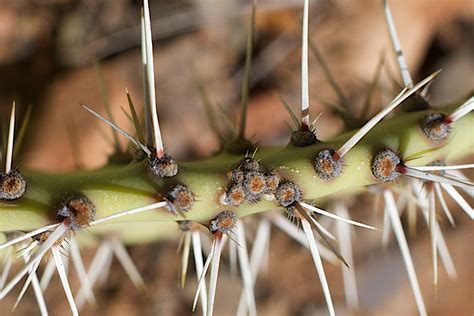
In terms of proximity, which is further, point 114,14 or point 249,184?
point 114,14

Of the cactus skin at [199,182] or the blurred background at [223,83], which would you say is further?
the blurred background at [223,83]

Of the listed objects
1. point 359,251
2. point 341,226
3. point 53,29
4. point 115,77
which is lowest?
point 341,226

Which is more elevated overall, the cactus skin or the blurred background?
the blurred background

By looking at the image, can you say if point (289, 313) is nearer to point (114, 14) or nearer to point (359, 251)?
point (359, 251)

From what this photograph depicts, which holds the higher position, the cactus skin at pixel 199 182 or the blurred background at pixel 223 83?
the blurred background at pixel 223 83

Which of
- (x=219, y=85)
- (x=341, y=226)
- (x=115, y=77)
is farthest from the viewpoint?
(x=219, y=85)

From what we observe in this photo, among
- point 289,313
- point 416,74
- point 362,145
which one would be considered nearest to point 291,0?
point 416,74
